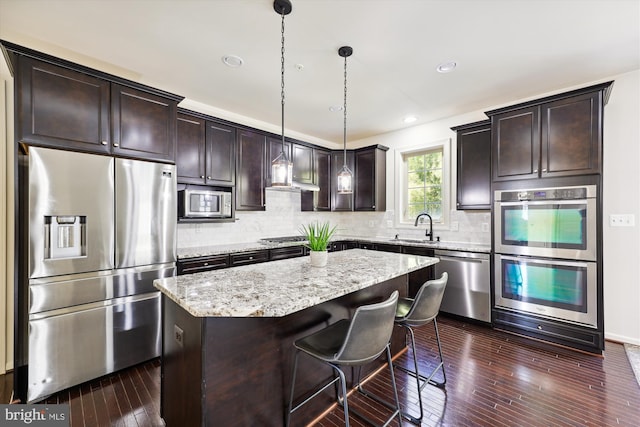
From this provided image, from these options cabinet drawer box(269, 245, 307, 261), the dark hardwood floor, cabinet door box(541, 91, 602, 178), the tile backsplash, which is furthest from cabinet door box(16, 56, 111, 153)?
cabinet door box(541, 91, 602, 178)

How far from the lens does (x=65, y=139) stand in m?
2.13

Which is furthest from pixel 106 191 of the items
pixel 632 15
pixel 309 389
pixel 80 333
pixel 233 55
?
pixel 632 15

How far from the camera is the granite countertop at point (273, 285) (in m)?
1.21

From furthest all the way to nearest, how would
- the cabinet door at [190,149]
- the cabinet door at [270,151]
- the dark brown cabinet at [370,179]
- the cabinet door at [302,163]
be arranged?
the dark brown cabinet at [370,179]
the cabinet door at [302,163]
the cabinet door at [270,151]
the cabinet door at [190,149]

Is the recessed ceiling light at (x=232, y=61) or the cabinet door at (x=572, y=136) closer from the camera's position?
the recessed ceiling light at (x=232, y=61)

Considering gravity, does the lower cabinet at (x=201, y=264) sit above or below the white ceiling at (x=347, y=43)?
below

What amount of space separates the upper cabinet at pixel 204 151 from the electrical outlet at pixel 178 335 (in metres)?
2.07

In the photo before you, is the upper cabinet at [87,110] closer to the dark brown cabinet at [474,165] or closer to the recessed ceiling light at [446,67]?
the recessed ceiling light at [446,67]

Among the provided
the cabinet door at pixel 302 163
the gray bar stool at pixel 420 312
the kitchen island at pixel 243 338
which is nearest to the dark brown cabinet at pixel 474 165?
the gray bar stool at pixel 420 312

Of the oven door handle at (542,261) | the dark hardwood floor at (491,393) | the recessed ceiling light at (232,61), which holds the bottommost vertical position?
the dark hardwood floor at (491,393)

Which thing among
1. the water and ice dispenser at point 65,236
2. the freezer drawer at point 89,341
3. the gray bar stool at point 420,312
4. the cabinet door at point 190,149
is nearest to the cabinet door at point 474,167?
the gray bar stool at point 420,312

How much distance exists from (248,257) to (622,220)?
13.6 feet

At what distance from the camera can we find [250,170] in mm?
3857

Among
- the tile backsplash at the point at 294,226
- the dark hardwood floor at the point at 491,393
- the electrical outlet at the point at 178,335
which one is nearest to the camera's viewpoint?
the electrical outlet at the point at 178,335
